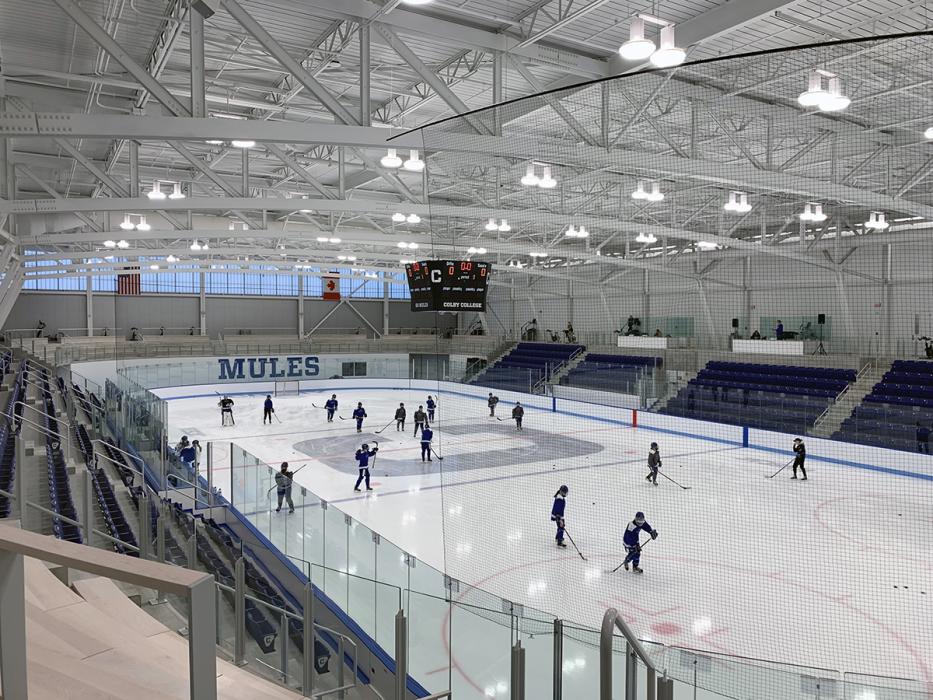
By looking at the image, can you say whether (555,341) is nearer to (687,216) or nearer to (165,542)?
(687,216)

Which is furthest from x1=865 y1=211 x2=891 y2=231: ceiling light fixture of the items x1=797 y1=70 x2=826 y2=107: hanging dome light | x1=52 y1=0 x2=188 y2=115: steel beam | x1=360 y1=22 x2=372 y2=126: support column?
x1=52 y1=0 x2=188 y2=115: steel beam

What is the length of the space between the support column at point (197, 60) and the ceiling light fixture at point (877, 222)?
267 inches

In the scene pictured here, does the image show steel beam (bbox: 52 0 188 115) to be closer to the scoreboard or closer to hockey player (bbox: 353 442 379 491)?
the scoreboard

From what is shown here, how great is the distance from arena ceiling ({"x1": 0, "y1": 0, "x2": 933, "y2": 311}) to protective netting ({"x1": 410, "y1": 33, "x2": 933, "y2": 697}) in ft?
0.24

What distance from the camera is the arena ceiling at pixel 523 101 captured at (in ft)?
19.4

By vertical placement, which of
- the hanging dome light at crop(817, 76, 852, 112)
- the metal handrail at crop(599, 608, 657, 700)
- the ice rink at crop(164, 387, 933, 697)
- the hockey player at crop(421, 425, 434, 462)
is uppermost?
the hanging dome light at crop(817, 76, 852, 112)

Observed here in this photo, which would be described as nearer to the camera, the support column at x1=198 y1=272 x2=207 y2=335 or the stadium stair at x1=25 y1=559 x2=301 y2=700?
the stadium stair at x1=25 y1=559 x2=301 y2=700

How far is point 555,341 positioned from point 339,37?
16.0m

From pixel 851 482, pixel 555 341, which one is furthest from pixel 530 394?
pixel 851 482

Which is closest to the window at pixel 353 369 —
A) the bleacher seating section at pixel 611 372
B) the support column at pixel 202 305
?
the support column at pixel 202 305

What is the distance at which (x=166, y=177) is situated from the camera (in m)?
19.4

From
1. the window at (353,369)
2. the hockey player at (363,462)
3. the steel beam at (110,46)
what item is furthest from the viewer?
the window at (353,369)

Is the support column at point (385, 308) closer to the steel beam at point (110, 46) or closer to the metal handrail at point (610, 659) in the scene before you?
the steel beam at point (110, 46)

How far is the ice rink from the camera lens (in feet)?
23.7
